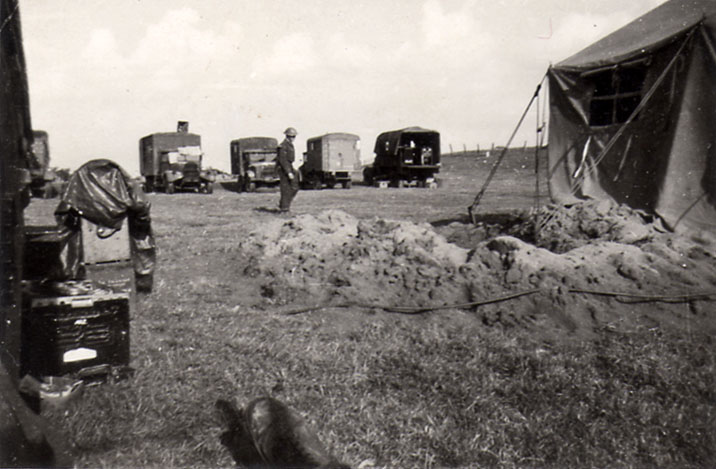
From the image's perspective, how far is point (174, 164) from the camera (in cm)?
2545

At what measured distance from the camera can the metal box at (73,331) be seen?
3.70 m

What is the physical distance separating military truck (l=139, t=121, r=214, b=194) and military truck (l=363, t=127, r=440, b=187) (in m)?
8.48

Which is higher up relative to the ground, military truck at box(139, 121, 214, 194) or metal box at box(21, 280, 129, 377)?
military truck at box(139, 121, 214, 194)

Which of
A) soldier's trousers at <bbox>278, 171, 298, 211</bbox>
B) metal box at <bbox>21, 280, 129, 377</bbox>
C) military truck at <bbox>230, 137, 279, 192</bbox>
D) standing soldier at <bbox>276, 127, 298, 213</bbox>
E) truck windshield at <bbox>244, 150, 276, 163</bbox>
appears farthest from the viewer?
truck windshield at <bbox>244, 150, 276, 163</bbox>

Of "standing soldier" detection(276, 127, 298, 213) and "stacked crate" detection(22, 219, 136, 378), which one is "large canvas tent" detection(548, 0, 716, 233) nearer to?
"standing soldier" detection(276, 127, 298, 213)

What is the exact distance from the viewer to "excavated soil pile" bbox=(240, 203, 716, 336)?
5168 mm

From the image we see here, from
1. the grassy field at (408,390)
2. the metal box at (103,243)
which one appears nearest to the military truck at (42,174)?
the metal box at (103,243)

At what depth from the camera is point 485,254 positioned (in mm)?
6242

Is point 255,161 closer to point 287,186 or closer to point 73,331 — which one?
point 287,186

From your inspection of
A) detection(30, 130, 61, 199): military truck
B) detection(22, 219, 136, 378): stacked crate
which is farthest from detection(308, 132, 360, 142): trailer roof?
detection(22, 219, 136, 378): stacked crate

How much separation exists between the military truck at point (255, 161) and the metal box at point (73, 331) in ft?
70.5

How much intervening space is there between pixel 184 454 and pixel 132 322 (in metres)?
2.27

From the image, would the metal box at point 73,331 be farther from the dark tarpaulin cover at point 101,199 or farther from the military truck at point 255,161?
the military truck at point 255,161

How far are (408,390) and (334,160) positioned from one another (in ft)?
83.8
